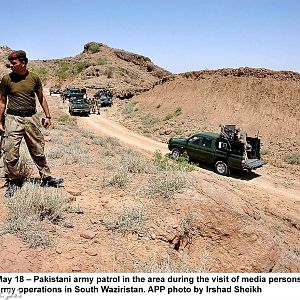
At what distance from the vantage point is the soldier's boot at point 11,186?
5.17 m

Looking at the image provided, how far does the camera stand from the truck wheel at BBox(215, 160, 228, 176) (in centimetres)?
1395

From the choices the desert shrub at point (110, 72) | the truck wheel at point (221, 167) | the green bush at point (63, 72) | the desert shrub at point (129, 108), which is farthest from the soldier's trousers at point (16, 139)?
→ the green bush at point (63, 72)

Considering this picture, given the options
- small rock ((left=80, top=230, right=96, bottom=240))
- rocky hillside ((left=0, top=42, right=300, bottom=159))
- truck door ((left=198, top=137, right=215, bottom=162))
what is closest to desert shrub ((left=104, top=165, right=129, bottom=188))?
small rock ((left=80, top=230, right=96, bottom=240))

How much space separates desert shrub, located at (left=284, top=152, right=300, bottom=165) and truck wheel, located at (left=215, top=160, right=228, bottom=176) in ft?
14.8

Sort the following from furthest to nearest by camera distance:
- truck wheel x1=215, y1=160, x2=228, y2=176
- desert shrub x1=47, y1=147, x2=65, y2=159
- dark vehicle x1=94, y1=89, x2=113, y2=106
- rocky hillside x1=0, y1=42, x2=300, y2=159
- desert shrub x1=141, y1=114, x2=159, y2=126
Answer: dark vehicle x1=94, y1=89, x2=113, y2=106 < desert shrub x1=141, y1=114, x2=159, y2=126 < rocky hillside x1=0, y1=42, x2=300, y2=159 < truck wheel x1=215, y1=160, x2=228, y2=176 < desert shrub x1=47, y1=147, x2=65, y2=159

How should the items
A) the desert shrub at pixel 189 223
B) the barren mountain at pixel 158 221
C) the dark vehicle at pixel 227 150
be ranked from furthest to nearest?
the dark vehicle at pixel 227 150, the desert shrub at pixel 189 223, the barren mountain at pixel 158 221

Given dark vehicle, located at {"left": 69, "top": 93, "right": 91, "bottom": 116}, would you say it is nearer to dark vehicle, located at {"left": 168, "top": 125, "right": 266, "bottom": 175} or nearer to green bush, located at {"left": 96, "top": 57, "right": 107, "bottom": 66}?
dark vehicle, located at {"left": 168, "top": 125, "right": 266, "bottom": 175}

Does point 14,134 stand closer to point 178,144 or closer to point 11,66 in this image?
point 11,66

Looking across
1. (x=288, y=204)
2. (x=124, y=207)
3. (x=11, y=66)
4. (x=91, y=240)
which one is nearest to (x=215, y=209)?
(x=124, y=207)

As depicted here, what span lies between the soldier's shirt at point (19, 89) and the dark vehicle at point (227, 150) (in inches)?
382

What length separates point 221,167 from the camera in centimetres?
1408

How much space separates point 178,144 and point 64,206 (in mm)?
10680

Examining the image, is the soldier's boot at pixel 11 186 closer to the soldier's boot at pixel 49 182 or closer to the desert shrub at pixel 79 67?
the soldier's boot at pixel 49 182
